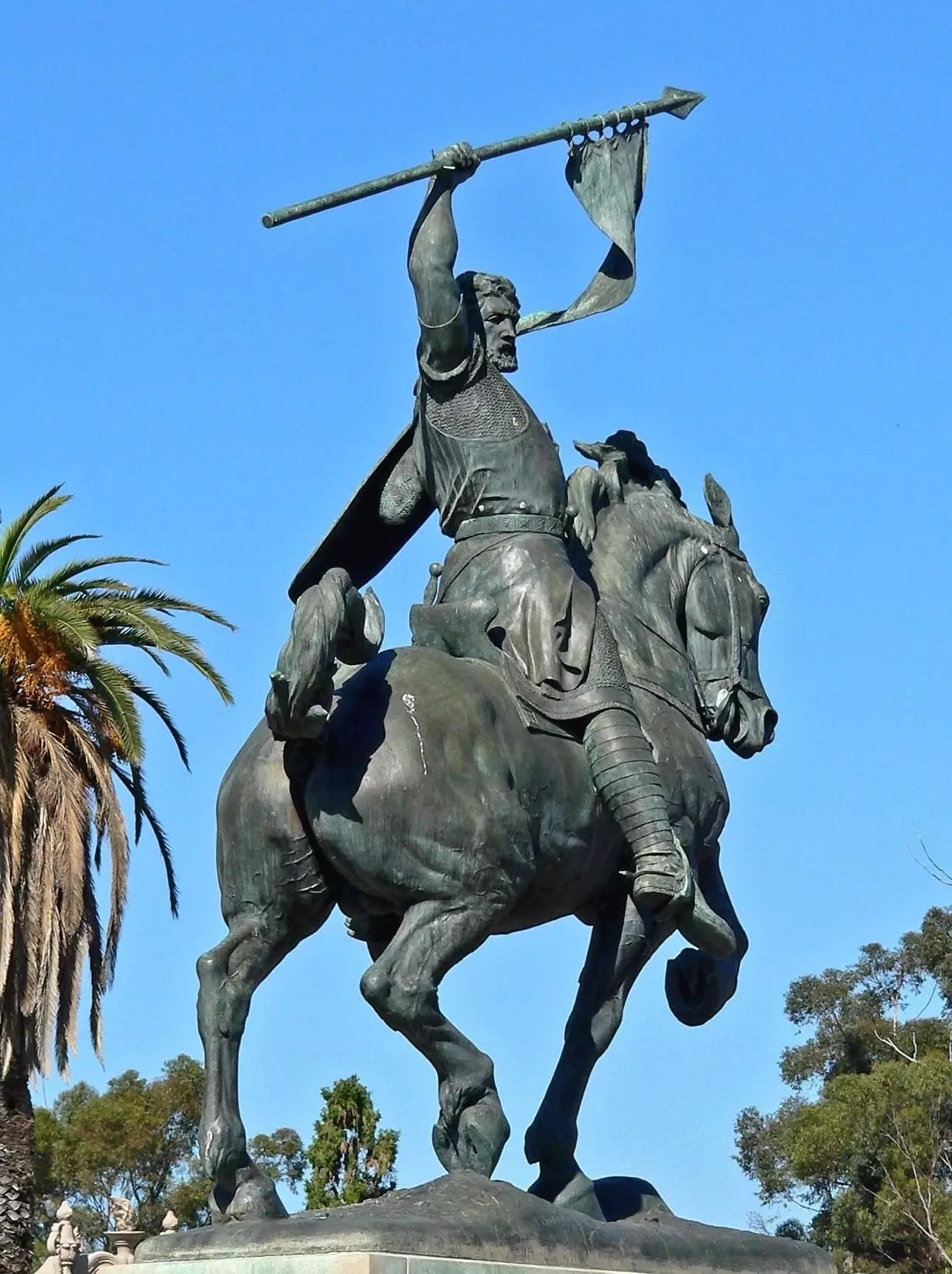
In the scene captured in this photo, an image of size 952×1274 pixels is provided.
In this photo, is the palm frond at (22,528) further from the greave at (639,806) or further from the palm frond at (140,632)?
the greave at (639,806)

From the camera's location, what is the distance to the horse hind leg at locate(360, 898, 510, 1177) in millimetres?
Result: 6840

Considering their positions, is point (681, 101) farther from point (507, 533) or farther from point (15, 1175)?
point (15, 1175)

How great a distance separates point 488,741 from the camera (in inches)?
280

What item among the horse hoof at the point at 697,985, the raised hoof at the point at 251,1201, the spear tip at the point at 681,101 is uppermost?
the spear tip at the point at 681,101

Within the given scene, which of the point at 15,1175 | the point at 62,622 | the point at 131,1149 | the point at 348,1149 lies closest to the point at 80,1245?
the point at 348,1149

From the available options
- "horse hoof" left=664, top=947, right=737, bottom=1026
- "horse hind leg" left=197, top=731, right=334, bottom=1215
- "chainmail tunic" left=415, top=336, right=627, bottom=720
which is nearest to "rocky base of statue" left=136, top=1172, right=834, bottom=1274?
"horse hind leg" left=197, top=731, right=334, bottom=1215

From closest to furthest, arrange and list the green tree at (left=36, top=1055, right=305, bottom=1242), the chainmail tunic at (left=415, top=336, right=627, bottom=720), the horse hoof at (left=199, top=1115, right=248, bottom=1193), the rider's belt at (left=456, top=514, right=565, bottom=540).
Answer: the horse hoof at (left=199, top=1115, right=248, bottom=1193) < the chainmail tunic at (left=415, top=336, right=627, bottom=720) < the rider's belt at (left=456, top=514, right=565, bottom=540) < the green tree at (left=36, top=1055, right=305, bottom=1242)

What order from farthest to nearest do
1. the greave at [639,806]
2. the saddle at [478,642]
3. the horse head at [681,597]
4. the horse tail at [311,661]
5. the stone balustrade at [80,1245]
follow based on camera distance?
the stone balustrade at [80,1245]
the horse head at [681,597]
the saddle at [478,642]
the greave at [639,806]
the horse tail at [311,661]

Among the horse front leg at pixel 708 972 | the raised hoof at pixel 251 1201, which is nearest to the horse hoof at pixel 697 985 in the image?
the horse front leg at pixel 708 972

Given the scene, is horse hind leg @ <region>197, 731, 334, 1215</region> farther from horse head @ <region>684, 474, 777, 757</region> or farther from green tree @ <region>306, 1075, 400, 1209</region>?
green tree @ <region>306, 1075, 400, 1209</region>

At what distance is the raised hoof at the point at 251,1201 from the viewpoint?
22.1 ft

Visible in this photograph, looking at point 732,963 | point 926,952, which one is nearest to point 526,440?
point 732,963

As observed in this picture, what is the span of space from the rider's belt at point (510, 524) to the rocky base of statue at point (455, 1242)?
240 cm

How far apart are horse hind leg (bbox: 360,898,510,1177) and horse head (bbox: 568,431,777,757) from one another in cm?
140
